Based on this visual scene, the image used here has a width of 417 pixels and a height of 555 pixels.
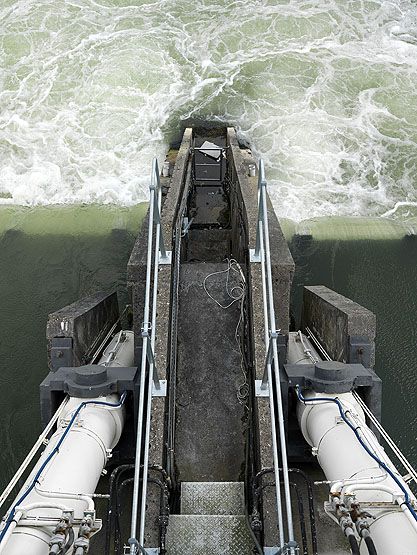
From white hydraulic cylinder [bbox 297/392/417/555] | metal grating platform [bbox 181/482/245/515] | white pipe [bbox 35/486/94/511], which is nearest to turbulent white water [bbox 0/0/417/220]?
white hydraulic cylinder [bbox 297/392/417/555]

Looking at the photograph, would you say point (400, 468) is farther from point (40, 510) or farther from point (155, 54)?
point (155, 54)

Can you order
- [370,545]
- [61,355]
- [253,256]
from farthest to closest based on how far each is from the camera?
[61,355] < [253,256] < [370,545]

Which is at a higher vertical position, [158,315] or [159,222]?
Answer: [159,222]

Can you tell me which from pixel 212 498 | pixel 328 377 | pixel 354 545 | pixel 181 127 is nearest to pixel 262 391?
pixel 328 377

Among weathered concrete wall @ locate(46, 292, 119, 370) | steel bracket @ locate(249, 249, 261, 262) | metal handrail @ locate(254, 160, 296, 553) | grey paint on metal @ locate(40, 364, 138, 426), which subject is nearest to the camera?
metal handrail @ locate(254, 160, 296, 553)

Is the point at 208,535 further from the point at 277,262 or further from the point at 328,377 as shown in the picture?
the point at 277,262

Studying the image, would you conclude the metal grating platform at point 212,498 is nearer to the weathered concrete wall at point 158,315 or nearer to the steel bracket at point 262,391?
the weathered concrete wall at point 158,315

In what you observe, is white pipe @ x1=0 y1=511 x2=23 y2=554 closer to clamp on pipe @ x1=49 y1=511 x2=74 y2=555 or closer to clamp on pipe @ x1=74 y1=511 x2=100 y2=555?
clamp on pipe @ x1=49 y1=511 x2=74 y2=555
